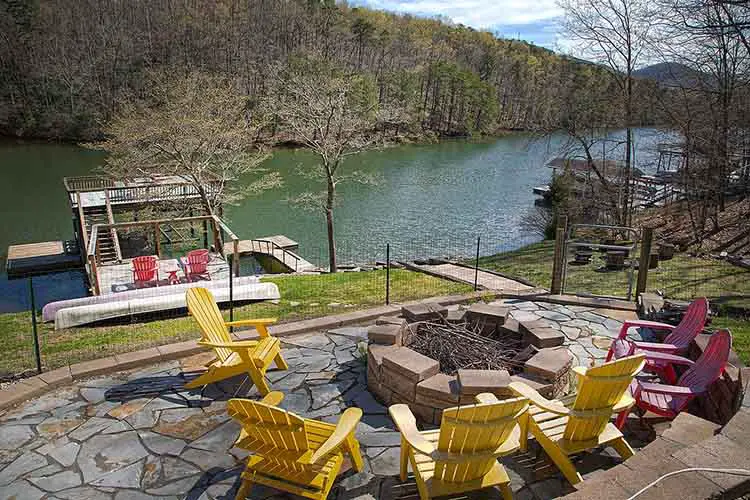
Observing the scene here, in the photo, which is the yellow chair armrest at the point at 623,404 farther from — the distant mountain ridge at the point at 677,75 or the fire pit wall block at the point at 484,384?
the distant mountain ridge at the point at 677,75

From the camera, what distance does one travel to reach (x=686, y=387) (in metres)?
3.97

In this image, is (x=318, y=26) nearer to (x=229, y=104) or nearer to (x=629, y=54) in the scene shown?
(x=229, y=104)

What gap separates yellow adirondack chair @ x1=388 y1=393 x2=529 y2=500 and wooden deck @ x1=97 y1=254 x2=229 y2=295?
402 inches

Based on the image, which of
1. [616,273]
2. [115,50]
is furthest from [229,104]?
[115,50]

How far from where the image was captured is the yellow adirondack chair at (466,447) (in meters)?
2.96

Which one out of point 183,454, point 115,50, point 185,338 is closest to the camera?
point 183,454

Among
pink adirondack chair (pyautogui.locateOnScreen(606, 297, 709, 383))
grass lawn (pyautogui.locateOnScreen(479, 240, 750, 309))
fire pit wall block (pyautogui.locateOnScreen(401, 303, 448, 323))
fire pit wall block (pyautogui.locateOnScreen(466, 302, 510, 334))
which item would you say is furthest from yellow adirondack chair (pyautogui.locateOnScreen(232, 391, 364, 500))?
grass lawn (pyautogui.locateOnScreen(479, 240, 750, 309))

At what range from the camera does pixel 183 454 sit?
389cm

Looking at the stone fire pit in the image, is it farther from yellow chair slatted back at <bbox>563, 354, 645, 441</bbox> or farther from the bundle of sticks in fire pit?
yellow chair slatted back at <bbox>563, 354, 645, 441</bbox>

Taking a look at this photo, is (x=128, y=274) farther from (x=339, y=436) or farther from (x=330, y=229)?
(x=339, y=436)

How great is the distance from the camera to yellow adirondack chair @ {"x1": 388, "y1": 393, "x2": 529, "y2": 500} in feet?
9.70


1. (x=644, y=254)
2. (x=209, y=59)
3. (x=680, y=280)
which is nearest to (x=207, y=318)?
(x=644, y=254)

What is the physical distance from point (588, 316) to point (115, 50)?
5589cm

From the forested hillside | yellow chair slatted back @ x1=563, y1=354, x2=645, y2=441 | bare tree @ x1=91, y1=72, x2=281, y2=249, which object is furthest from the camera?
the forested hillside
